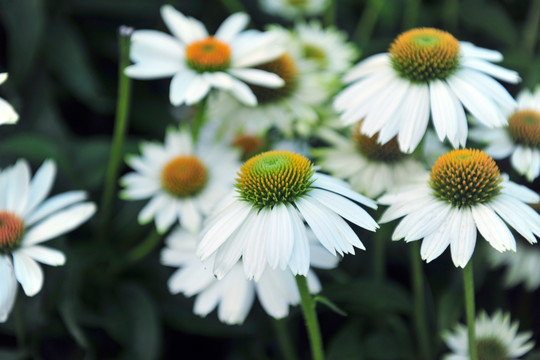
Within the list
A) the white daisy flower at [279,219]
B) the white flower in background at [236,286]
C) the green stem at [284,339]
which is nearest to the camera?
the white daisy flower at [279,219]

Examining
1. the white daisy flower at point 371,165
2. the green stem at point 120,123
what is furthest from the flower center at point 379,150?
the green stem at point 120,123

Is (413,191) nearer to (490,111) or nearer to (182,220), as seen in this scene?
(490,111)

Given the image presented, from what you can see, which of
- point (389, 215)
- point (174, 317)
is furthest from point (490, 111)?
point (174, 317)

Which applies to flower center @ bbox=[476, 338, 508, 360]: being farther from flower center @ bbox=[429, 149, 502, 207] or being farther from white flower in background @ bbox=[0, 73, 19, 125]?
white flower in background @ bbox=[0, 73, 19, 125]

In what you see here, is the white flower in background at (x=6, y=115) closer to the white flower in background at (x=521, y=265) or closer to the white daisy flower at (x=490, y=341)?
the white daisy flower at (x=490, y=341)

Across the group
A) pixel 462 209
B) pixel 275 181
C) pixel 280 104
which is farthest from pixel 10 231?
pixel 462 209
